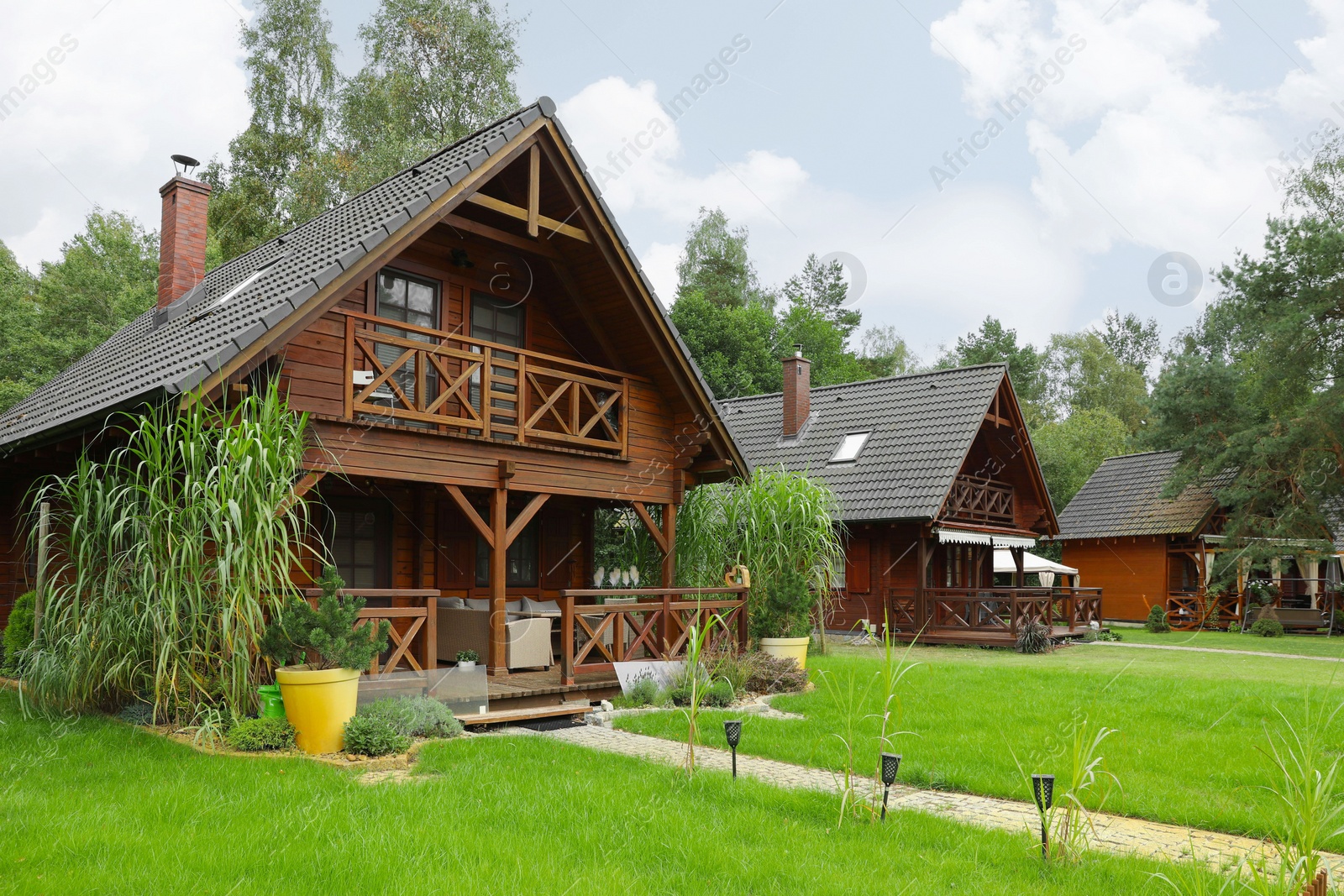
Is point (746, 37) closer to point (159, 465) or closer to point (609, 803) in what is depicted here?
point (159, 465)

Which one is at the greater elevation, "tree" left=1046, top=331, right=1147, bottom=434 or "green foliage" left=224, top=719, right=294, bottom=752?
"tree" left=1046, top=331, right=1147, bottom=434

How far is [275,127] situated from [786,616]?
72.5 ft

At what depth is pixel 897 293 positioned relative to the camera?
4419 centimetres

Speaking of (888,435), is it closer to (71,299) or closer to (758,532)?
(758,532)

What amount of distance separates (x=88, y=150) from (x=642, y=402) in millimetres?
24647

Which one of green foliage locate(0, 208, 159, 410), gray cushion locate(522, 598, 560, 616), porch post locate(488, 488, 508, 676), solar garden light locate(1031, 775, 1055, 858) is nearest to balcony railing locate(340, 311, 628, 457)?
porch post locate(488, 488, 508, 676)

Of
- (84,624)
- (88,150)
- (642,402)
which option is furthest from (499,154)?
(88,150)

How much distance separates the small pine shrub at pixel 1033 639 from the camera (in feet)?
56.8

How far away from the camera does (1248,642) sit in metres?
20.5

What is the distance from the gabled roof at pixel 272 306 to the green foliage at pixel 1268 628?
55.4 feet

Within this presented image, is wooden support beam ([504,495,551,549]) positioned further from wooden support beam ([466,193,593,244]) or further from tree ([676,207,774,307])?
tree ([676,207,774,307])

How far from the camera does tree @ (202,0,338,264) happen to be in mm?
26516

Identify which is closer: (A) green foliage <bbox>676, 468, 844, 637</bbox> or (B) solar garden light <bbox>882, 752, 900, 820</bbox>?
(B) solar garden light <bbox>882, 752, 900, 820</bbox>

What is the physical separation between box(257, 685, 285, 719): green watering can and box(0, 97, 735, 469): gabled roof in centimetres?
226
